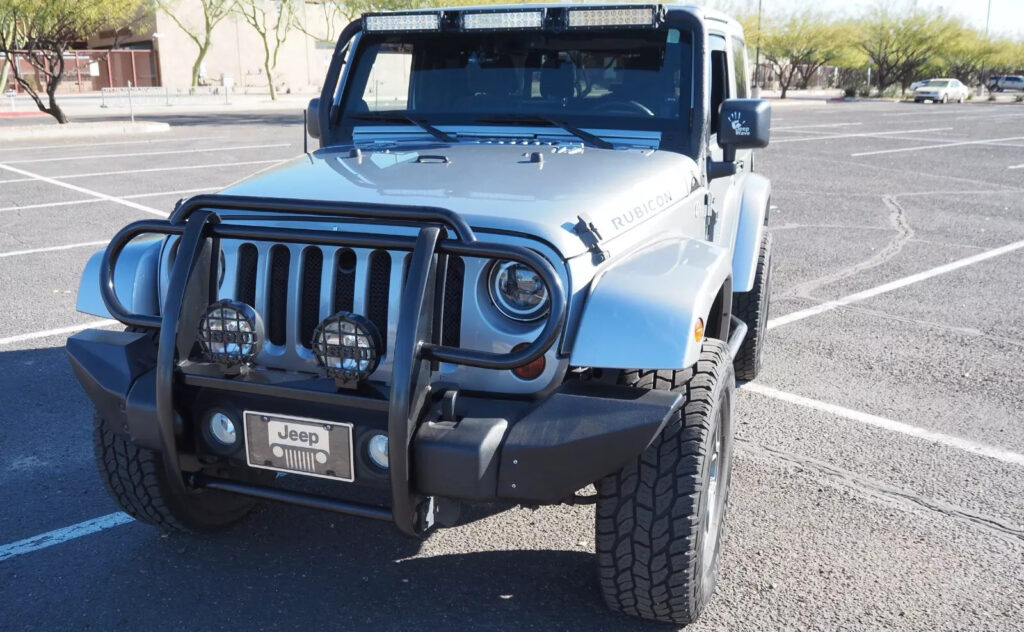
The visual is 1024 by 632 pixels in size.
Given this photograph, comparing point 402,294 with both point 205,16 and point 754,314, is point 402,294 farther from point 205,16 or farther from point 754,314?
point 205,16

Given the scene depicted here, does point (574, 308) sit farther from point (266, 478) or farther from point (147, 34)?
point (147, 34)

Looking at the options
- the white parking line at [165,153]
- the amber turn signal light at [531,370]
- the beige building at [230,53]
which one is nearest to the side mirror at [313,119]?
the amber turn signal light at [531,370]

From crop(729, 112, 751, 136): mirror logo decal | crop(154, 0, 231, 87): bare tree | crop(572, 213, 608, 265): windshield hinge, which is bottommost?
crop(572, 213, 608, 265): windshield hinge

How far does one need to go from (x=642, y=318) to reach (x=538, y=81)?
176cm

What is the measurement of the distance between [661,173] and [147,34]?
5538 cm

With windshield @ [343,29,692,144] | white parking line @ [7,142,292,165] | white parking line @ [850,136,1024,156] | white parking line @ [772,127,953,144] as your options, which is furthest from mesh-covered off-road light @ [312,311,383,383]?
white parking line @ [772,127,953,144]

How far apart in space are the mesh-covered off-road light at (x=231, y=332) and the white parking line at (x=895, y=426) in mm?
3161

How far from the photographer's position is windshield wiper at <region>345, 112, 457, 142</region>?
402cm

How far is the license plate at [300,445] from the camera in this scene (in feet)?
8.60

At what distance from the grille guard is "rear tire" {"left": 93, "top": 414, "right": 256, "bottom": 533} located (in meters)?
0.45

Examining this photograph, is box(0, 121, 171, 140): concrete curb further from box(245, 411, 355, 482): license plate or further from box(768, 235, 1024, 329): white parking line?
box(245, 411, 355, 482): license plate

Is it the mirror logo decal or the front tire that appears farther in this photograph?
the mirror logo decal

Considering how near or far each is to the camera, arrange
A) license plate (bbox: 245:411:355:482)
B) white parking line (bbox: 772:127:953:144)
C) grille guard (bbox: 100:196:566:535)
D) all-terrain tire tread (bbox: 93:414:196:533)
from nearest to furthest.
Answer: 1. grille guard (bbox: 100:196:566:535)
2. license plate (bbox: 245:411:355:482)
3. all-terrain tire tread (bbox: 93:414:196:533)
4. white parking line (bbox: 772:127:953:144)

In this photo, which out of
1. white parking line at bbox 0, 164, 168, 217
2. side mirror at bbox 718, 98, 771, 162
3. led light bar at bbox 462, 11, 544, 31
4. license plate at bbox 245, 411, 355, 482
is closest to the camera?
license plate at bbox 245, 411, 355, 482
